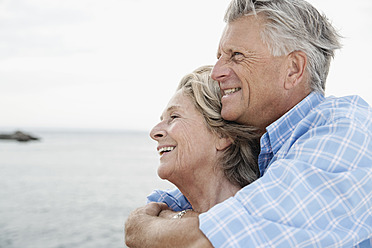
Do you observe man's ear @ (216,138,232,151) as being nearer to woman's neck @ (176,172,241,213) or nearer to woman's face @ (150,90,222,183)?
woman's face @ (150,90,222,183)

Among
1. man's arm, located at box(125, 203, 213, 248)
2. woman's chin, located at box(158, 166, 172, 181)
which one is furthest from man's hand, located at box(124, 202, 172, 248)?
woman's chin, located at box(158, 166, 172, 181)

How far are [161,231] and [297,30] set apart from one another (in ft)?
3.54

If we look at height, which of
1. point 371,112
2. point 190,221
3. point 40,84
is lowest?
point 40,84

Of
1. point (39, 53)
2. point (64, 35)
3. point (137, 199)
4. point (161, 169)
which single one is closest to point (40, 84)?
point (39, 53)

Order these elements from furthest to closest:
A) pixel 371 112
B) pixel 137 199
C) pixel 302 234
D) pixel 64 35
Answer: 1. pixel 64 35
2. pixel 137 199
3. pixel 371 112
4. pixel 302 234

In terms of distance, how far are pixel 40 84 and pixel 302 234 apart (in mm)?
56776

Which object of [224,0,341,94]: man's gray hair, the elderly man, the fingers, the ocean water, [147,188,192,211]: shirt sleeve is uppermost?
[224,0,341,94]: man's gray hair

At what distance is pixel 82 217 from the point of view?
47.9 ft

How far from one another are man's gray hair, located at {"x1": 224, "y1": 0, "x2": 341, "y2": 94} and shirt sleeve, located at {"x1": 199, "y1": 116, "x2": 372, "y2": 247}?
56 cm

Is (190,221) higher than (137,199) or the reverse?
higher

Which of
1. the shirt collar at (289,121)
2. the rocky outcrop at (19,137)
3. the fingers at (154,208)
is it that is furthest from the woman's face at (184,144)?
the rocky outcrop at (19,137)

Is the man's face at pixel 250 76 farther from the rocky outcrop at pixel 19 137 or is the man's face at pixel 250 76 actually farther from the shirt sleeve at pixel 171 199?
the rocky outcrop at pixel 19 137

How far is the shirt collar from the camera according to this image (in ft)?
6.03

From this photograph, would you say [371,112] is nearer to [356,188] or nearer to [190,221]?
[356,188]
